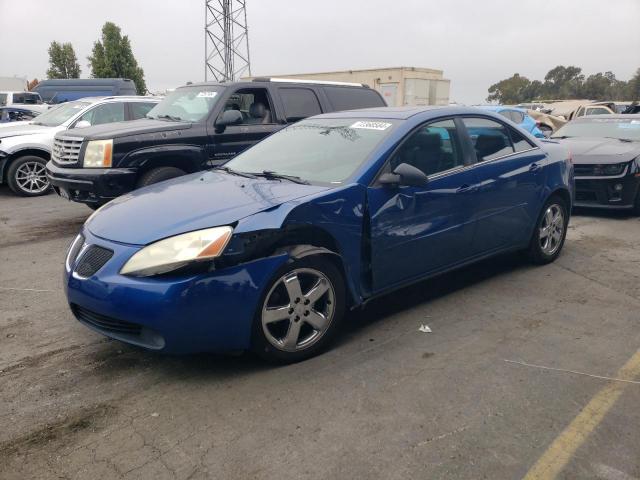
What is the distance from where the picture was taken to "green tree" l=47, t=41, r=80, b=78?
42.7 meters

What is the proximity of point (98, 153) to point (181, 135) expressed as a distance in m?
1.01

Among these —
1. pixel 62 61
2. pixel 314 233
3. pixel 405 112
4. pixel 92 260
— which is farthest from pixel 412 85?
pixel 62 61

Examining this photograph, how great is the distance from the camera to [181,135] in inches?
280

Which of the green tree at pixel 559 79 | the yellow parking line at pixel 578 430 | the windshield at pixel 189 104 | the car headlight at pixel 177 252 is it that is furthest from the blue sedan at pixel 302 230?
the green tree at pixel 559 79

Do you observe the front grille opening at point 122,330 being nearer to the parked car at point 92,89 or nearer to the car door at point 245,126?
the car door at point 245,126

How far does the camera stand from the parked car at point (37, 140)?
9.95 metres

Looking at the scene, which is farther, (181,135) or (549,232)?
(181,135)

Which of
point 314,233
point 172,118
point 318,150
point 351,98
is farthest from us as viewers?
point 351,98

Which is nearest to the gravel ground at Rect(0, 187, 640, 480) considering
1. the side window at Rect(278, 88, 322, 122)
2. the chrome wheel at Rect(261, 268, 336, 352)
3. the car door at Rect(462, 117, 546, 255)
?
the chrome wheel at Rect(261, 268, 336, 352)

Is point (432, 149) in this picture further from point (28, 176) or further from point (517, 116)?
point (517, 116)

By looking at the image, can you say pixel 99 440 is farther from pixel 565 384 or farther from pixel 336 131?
pixel 336 131

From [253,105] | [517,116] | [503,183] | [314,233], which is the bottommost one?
[314,233]

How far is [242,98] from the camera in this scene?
7781 millimetres

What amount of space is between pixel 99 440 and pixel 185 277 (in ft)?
2.98
